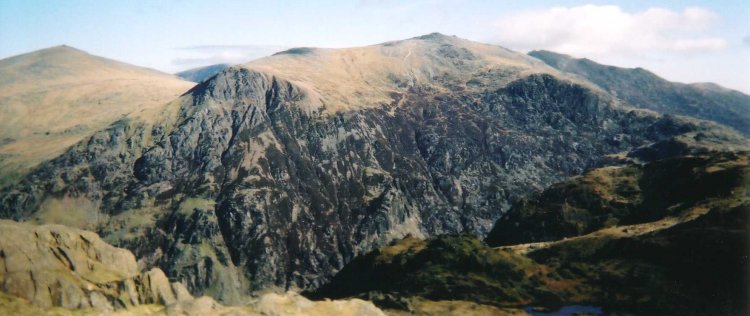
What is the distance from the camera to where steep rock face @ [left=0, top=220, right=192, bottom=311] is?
156250 mm

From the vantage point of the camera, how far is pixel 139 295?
555 ft

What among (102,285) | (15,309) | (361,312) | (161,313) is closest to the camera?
(15,309)

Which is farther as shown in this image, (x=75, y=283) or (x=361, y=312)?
(x=361, y=312)

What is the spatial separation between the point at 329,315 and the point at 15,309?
87.3 m

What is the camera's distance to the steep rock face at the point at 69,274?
156 metres

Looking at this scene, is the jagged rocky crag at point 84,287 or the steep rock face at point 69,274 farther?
the steep rock face at point 69,274

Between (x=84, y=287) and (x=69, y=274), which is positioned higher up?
(x=69, y=274)

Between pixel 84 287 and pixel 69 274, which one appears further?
pixel 69 274

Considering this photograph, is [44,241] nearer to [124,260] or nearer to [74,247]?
[74,247]

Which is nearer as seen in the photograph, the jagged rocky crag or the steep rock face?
the jagged rocky crag

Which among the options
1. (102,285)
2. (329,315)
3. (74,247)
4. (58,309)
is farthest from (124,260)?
(329,315)

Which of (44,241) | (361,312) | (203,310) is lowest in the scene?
(361,312)

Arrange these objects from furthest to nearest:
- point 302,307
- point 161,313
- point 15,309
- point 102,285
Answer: point 302,307 < point 102,285 < point 161,313 < point 15,309

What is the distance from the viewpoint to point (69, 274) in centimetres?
16962
